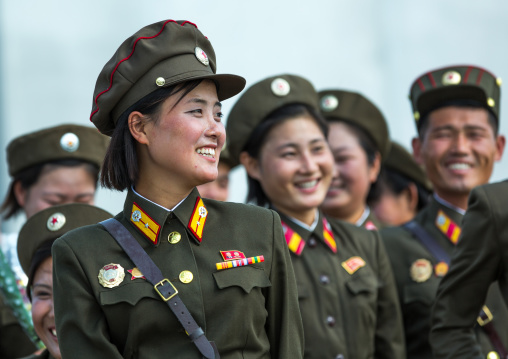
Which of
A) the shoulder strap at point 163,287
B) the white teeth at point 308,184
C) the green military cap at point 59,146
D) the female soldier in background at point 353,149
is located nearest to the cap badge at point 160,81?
the shoulder strap at point 163,287

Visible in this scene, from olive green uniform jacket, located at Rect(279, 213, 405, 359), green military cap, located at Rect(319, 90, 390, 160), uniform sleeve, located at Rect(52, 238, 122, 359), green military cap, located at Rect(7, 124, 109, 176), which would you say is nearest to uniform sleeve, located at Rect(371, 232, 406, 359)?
olive green uniform jacket, located at Rect(279, 213, 405, 359)

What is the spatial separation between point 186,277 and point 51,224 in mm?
1165

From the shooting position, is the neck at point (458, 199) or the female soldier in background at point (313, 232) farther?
the neck at point (458, 199)

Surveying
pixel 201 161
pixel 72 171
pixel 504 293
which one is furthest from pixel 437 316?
pixel 72 171

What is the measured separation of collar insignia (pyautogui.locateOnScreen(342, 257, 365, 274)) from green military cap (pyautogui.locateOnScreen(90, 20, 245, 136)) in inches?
49.8

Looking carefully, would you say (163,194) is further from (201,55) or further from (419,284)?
(419,284)

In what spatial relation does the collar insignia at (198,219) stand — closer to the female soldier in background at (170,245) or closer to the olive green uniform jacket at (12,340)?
the female soldier in background at (170,245)

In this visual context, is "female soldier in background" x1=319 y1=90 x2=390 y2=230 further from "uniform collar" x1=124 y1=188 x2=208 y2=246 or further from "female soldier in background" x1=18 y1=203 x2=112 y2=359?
"uniform collar" x1=124 y1=188 x2=208 y2=246

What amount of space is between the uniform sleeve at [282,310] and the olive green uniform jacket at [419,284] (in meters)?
1.12

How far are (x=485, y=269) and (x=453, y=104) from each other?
1.22 metres

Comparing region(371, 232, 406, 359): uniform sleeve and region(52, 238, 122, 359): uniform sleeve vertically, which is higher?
region(52, 238, 122, 359): uniform sleeve

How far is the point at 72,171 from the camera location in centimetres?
448

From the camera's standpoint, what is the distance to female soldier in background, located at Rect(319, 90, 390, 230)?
14.9ft

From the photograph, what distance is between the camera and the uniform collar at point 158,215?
2.59 meters
